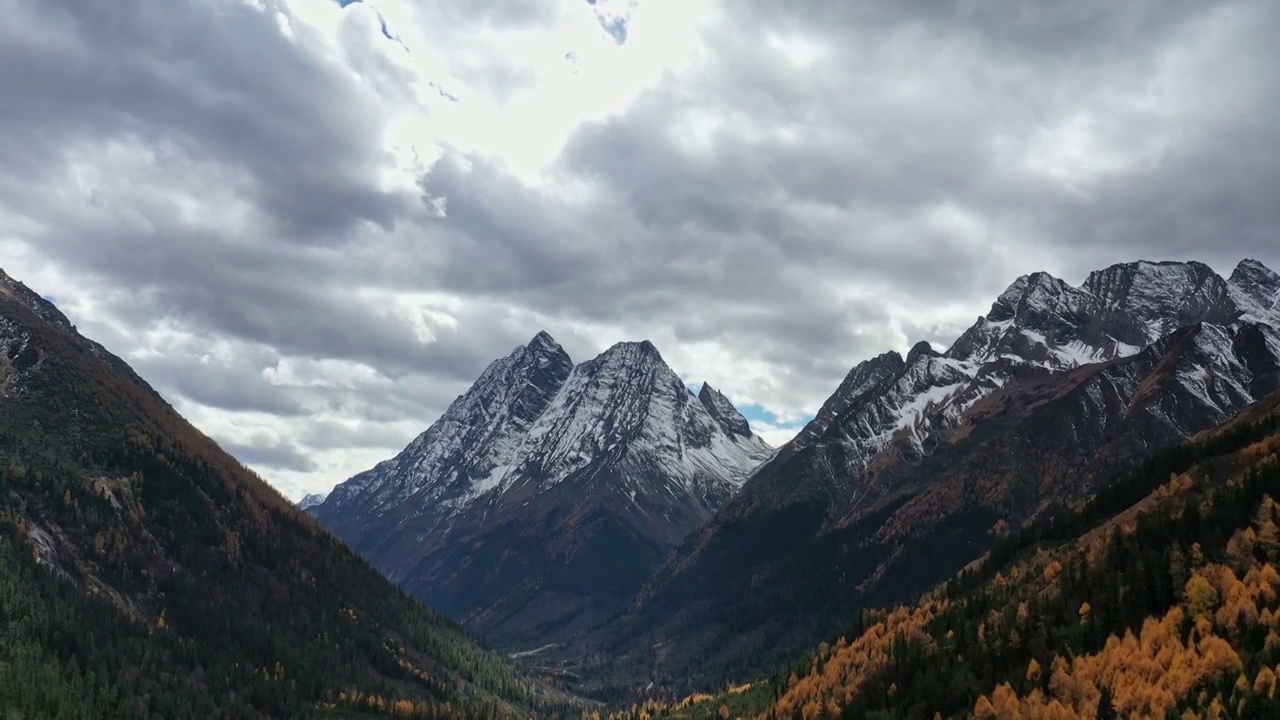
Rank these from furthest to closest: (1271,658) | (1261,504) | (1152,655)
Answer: (1261,504) → (1152,655) → (1271,658)

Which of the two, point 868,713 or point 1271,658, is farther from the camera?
point 868,713

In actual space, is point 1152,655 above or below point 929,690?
above

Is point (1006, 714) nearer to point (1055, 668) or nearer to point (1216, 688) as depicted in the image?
point (1055, 668)

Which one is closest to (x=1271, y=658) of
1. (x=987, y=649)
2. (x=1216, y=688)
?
(x=1216, y=688)

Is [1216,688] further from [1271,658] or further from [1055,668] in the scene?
[1055,668]

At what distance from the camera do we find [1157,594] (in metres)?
188

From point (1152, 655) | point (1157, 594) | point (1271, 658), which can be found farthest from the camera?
point (1157, 594)

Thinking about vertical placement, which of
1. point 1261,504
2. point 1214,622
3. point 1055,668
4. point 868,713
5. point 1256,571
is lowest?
point 868,713

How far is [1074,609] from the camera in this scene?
19612 cm

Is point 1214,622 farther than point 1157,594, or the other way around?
point 1157,594

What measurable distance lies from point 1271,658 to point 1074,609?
1845 inches

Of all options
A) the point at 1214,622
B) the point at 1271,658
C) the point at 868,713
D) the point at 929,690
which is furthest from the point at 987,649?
the point at 1271,658

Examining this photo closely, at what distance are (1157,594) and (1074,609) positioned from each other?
50.9 feet

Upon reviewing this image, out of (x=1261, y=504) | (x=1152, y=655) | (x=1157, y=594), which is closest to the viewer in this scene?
(x=1152, y=655)
